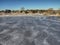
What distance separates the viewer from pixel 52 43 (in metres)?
13.5

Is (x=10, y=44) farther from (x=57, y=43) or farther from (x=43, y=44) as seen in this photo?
(x=57, y=43)

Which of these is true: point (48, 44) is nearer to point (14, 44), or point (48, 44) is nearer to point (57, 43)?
point (57, 43)

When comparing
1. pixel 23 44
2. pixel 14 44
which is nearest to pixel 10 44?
pixel 14 44

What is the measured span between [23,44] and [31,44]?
27.4 inches

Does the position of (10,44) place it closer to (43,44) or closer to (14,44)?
(14,44)

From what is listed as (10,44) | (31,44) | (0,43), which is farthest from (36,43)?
(0,43)

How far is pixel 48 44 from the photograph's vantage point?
42.9 ft

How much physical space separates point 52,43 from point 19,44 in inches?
118

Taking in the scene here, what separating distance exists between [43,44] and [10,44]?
9.52 feet

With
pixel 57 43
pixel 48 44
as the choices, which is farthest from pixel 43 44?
pixel 57 43

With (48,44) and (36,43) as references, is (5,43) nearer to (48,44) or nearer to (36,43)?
(36,43)

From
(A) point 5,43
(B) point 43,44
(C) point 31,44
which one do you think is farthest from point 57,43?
(A) point 5,43

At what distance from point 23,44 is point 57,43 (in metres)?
3.15

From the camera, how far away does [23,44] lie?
12.9 metres
